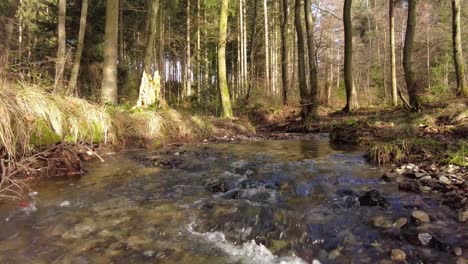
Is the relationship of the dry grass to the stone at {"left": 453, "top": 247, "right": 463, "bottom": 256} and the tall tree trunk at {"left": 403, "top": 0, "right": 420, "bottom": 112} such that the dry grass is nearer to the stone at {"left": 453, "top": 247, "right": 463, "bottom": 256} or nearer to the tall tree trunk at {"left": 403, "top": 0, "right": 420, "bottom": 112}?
the stone at {"left": 453, "top": 247, "right": 463, "bottom": 256}

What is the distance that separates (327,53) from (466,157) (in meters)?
34.4

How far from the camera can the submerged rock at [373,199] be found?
4.05 m

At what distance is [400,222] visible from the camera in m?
3.55

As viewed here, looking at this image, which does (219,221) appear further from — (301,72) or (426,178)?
(301,72)

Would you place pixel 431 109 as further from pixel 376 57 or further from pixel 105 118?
pixel 376 57

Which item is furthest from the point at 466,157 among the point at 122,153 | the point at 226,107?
the point at 226,107

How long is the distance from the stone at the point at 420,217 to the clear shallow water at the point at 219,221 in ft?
0.22

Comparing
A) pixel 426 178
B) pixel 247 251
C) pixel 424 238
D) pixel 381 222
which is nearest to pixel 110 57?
pixel 247 251

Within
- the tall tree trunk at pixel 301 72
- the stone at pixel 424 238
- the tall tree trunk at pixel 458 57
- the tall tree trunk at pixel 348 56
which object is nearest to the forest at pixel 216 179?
the stone at pixel 424 238

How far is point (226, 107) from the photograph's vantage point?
45.6 ft

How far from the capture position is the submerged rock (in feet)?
13.3

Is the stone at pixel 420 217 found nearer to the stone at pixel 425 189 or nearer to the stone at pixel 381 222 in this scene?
the stone at pixel 381 222

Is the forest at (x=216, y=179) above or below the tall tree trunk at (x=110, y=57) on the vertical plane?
below

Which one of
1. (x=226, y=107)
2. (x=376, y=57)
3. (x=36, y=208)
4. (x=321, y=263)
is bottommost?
(x=321, y=263)
